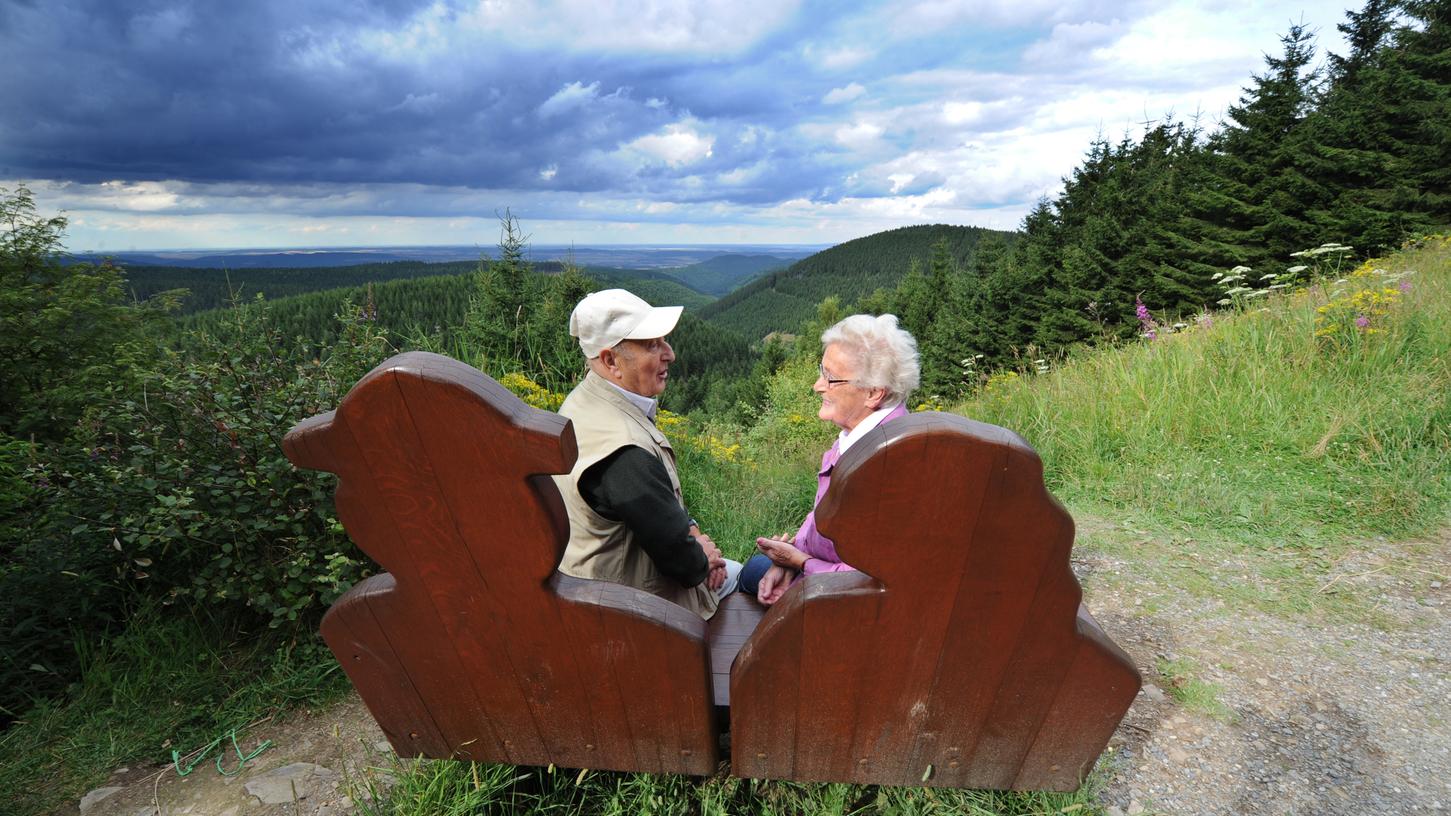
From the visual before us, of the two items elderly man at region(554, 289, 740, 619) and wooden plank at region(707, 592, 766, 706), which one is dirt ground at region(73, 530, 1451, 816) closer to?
elderly man at region(554, 289, 740, 619)

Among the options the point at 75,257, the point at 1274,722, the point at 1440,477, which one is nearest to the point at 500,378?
the point at 1274,722

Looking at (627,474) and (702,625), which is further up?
(627,474)

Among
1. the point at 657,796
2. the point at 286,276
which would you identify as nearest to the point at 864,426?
the point at 657,796

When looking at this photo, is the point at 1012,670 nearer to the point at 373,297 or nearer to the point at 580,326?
the point at 580,326

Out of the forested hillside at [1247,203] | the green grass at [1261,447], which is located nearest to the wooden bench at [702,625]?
the green grass at [1261,447]

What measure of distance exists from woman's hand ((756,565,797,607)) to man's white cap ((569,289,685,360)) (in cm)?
91

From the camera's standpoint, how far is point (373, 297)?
355cm

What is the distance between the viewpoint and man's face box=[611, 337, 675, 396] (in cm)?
207

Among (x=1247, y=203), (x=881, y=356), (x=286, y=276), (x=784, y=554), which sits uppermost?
(x=286, y=276)

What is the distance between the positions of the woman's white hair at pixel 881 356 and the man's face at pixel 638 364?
0.61 metres

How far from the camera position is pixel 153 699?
2.44 m

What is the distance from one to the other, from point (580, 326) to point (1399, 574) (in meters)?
3.57

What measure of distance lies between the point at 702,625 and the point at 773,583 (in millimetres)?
830

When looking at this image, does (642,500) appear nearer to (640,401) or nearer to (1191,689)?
(640,401)
